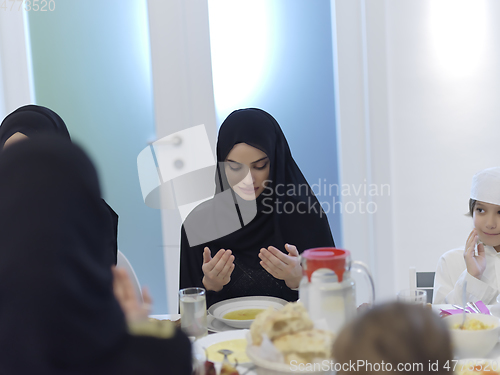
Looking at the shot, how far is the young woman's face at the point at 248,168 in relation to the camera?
142 cm

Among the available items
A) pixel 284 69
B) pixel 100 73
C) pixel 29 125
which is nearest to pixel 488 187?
pixel 284 69

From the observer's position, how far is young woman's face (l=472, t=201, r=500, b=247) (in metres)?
1.44

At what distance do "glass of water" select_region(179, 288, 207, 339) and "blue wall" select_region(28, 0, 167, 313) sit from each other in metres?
1.41

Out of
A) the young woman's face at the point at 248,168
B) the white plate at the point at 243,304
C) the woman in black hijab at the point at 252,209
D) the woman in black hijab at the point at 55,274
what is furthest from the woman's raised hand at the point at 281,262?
the woman in black hijab at the point at 55,274

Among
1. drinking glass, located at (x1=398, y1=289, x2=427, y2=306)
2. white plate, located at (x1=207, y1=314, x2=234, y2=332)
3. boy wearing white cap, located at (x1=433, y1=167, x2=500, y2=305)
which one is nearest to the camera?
drinking glass, located at (x1=398, y1=289, x2=427, y2=306)

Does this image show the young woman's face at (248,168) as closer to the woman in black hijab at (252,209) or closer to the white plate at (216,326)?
the woman in black hijab at (252,209)

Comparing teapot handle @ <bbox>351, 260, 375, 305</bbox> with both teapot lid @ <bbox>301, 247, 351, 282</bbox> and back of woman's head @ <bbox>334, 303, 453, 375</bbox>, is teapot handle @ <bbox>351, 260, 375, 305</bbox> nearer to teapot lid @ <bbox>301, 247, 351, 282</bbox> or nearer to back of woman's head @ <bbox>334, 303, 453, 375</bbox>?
teapot lid @ <bbox>301, 247, 351, 282</bbox>

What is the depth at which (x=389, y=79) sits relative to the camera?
6.91 ft

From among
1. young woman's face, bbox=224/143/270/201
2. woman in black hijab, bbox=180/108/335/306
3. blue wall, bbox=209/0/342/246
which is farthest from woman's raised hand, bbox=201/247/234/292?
blue wall, bbox=209/0/342/246

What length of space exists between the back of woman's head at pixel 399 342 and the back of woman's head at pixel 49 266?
1.02ft

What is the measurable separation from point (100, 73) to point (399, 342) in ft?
6.86

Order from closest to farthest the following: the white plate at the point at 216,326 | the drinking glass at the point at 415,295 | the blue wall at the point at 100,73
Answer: the drinking glass at the point at 415,295, the white plate at the point at 216,326, the blue wall at the point at 100,73

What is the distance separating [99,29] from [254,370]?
1962mm

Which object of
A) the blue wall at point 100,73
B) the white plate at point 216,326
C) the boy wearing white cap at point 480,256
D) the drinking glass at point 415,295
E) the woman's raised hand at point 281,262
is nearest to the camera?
the drinking glass at point 415,295
